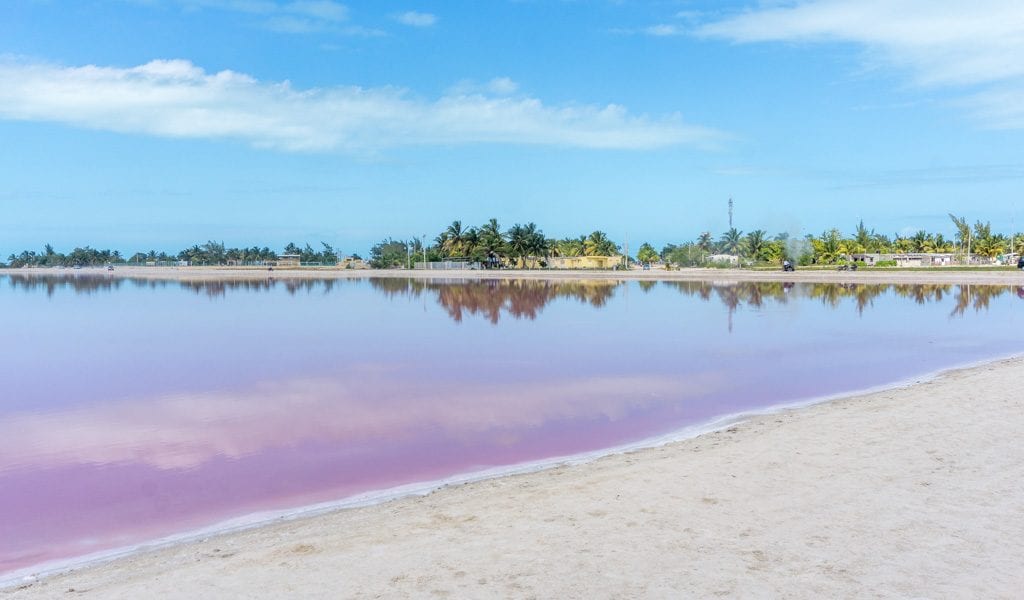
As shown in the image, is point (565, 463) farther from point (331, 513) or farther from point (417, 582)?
point (417, 582)

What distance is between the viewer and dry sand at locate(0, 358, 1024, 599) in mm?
4559

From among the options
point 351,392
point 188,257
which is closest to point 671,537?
point 351,392

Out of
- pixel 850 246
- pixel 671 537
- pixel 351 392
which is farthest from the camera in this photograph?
pixel 850 246

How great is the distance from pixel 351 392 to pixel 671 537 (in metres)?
8.87

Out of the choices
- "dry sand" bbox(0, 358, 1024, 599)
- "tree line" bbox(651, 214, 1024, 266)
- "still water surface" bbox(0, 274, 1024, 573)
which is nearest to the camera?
"dry sand" bbox(0, 358, 1024, 599)

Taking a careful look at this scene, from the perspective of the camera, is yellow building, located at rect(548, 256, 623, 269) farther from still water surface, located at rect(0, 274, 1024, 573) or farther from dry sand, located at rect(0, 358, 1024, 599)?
dry sand, located at rect(0, 358, 1024, 599)

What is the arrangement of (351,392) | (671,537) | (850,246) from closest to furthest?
(671,537), (351,392), (850,246)

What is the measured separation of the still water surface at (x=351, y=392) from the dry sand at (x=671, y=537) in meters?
1.44

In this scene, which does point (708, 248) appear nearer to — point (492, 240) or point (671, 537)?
point (492, 240)

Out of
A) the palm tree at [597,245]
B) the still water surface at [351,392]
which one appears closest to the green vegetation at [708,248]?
the palm tree at [597,245]

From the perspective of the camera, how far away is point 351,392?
13.3 meters

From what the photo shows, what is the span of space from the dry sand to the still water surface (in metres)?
1.44

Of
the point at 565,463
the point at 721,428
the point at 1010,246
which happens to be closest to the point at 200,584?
the point at 565,463

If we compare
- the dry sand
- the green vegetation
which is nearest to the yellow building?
the green vegetation
